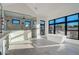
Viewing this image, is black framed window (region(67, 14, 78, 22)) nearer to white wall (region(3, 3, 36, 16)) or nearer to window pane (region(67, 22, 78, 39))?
window pane (region(67, 22, 78, 39))

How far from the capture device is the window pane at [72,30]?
9.05 meters

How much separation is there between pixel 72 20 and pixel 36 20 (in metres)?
3.87

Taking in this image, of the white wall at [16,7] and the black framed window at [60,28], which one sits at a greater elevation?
the white wall at [16,7]

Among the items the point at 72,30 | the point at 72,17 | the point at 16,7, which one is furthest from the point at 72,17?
the point at 16,7

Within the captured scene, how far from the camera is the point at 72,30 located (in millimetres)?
9617

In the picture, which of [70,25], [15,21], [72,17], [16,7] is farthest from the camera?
[70,25]

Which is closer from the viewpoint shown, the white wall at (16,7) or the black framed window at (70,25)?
the white wall at (16,7)

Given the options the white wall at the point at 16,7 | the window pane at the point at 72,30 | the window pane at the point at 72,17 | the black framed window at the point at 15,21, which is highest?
the white wall at the point at 16,7

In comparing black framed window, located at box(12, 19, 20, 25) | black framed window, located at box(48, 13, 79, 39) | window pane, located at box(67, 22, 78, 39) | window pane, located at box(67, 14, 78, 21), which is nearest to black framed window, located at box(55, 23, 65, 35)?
black framed window, located at box(48, 13, 79, 39)

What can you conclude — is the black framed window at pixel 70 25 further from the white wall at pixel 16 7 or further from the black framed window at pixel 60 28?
the white wall at pixel 16 7

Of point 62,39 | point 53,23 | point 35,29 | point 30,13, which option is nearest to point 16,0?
point 62,39

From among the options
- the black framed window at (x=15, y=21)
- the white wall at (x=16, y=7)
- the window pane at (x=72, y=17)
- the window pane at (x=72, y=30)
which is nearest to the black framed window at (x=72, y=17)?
the window pane at (x=72, y=17)

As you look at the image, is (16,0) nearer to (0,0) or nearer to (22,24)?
(0,0)

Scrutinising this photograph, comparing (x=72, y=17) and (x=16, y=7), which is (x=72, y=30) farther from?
(x=16, y=7)
